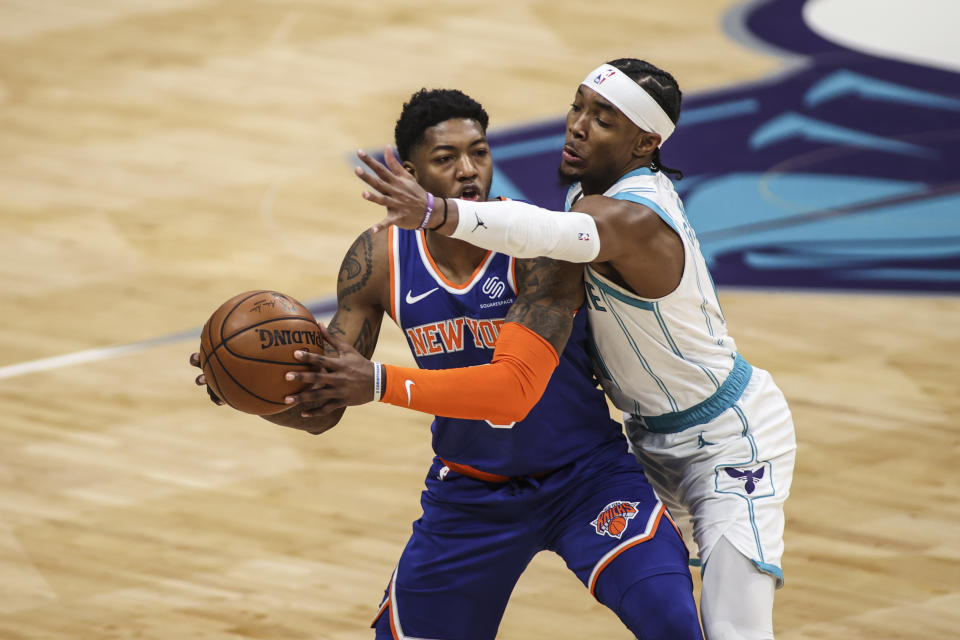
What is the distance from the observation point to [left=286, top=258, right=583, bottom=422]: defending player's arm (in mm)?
4121

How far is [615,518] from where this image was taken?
4.45m

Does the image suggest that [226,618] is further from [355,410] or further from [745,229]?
[745,229]

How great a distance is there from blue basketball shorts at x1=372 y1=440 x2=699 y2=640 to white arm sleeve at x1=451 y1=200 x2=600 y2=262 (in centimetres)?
84

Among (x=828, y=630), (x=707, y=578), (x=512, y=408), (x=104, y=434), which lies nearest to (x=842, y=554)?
(x=828, y=630)

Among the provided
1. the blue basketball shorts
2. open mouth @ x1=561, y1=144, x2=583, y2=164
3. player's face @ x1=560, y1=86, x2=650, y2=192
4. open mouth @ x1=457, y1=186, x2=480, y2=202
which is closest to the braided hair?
player's face @ x1=560, y1=86, x2=650, y2=192

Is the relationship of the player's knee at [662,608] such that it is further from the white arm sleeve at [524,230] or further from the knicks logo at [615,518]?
the white arm sleeve at [524,230]

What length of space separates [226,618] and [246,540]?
0.62 meters

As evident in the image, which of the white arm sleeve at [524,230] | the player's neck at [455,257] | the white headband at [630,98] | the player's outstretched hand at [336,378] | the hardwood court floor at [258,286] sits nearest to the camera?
the white arm sleeve at [524,230]

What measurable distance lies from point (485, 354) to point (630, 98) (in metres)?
0.90

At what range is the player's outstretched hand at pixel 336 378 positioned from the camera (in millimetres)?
4102

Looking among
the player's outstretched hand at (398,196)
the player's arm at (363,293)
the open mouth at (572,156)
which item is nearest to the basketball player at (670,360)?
the open mouth at (572,156)

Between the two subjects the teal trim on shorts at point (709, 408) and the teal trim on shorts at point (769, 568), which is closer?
the teal trim on shorts at point (769, 568)

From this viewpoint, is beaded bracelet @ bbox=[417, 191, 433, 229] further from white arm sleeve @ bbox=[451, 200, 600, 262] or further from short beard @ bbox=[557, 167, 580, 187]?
short beard @ bbox=[557, 167, 580, 187]

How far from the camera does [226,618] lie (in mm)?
5664
